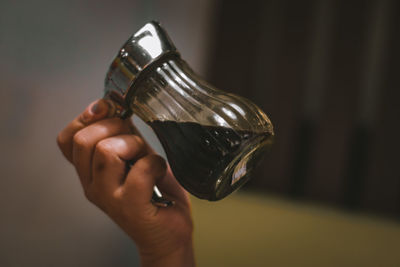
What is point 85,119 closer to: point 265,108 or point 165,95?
point 165,95

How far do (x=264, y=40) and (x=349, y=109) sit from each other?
1.89ft

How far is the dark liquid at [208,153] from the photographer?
368 mm

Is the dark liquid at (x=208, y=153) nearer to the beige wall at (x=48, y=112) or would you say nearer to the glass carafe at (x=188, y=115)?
the glass carafe at (x=188, y=115)

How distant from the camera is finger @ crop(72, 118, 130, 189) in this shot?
43cm

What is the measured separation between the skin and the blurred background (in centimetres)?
12

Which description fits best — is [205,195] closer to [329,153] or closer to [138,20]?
[138,20]

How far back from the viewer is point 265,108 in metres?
1.92

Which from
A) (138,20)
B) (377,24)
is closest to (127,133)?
(138,20)

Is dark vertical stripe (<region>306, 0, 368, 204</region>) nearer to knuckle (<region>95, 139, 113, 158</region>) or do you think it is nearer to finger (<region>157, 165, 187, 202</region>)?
finger (<region>157, 165, 187, 202</region>)

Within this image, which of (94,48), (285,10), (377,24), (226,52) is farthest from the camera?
(226,52)

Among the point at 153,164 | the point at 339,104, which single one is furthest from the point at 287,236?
the point at 153,164

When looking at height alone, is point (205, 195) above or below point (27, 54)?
→ below

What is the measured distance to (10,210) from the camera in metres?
0.51

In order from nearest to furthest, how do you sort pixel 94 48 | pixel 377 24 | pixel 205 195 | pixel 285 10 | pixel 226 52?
pixel 205 195
pixel 94 48
pixel 377 24
pixel 285 10
pixel 226 52
